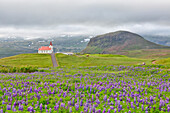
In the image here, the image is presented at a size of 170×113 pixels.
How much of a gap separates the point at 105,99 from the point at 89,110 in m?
2.28

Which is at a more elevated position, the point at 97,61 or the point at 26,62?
the point at 26,62

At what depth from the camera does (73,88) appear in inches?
443

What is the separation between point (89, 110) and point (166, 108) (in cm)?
394

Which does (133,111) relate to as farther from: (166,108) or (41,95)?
(41,95)

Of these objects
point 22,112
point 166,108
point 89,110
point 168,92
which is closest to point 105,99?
point 89,110

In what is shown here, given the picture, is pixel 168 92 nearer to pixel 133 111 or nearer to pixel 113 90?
pixel 113 90

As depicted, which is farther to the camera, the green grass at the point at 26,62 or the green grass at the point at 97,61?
the green grass at the point at 97,61

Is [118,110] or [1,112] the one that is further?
[118,110]

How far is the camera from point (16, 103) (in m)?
7.85

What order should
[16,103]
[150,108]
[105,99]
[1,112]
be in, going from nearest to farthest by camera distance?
[1,112] < [150,108] < [16,103] < [105,99]

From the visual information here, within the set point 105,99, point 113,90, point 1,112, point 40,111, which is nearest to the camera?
point 1,112

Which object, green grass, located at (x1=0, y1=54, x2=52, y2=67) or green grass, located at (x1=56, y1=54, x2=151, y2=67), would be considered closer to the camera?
green grass, located at (x1=0, y1=54, x2=52, y2=67)

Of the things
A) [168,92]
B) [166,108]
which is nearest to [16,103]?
[166,108]

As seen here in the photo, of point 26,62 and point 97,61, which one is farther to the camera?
point 97,61
